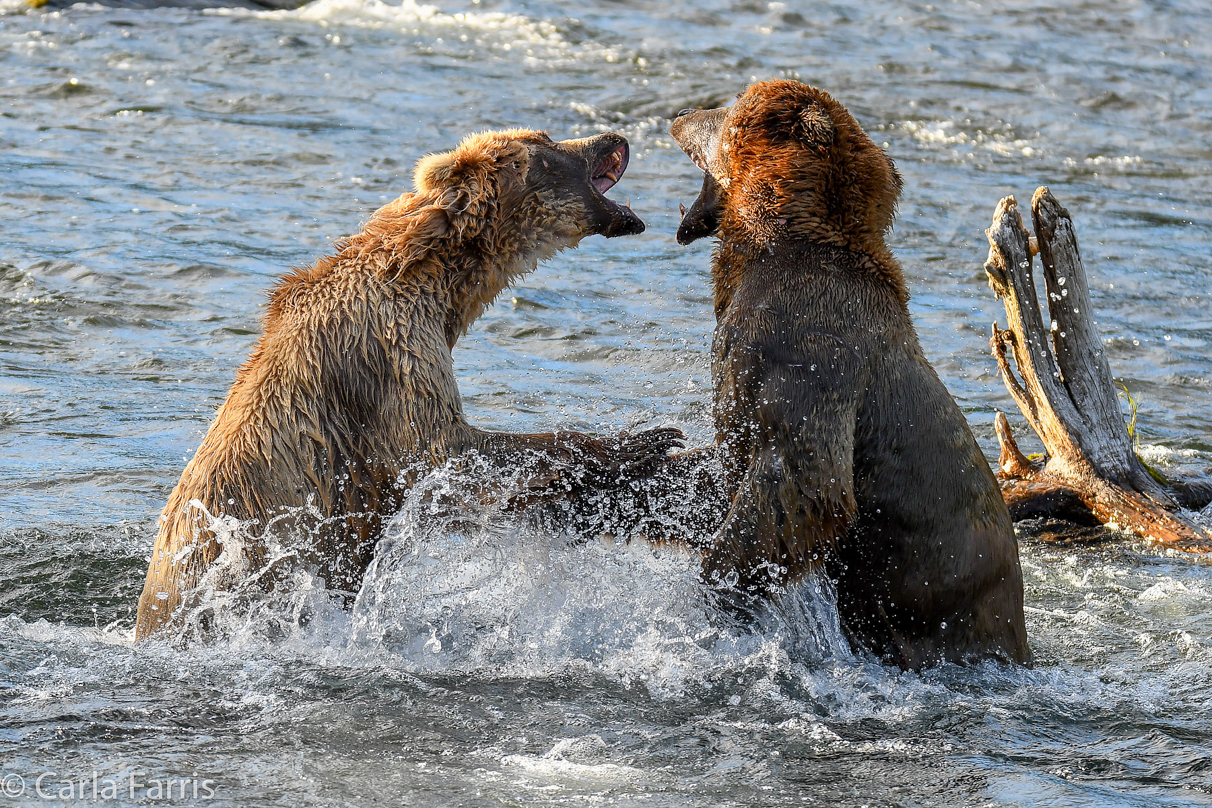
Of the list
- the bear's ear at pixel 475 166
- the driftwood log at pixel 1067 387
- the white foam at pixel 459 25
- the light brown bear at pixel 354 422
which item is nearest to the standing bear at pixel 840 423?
the light brown bear at pixel 354 422

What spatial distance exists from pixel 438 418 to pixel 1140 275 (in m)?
8.32

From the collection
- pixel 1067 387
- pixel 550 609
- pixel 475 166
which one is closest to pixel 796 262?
pixel 475 166

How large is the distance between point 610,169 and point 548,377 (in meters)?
2.95

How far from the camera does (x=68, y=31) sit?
18.0 metres

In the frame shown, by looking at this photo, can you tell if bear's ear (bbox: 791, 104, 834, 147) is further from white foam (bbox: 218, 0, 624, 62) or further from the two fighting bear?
white foam (bbox: 218, 0, 624, 62)

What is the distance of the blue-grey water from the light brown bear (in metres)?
0.21

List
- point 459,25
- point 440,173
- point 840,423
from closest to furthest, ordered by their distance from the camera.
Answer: point 840,423 < point 440,173 < point 459,25

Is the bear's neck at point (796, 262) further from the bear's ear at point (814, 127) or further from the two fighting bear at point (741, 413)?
the bear's ear at point (814, 127)

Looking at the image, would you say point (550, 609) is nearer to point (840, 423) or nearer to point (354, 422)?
point (354, 422)

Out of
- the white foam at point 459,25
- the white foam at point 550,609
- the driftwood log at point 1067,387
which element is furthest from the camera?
A: the white foam at point 459,25

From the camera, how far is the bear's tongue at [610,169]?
6.43 meters

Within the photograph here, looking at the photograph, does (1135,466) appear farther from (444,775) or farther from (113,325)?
(113,325)

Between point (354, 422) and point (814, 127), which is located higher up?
point (814, 127)

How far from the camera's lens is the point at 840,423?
503 centimetres
